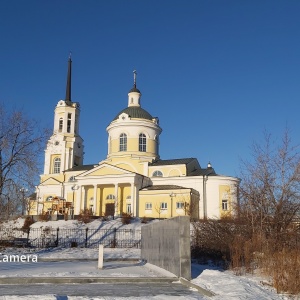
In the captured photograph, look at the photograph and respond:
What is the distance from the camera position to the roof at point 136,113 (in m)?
52.9

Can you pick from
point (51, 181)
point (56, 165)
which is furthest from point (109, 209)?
point (56, 165)

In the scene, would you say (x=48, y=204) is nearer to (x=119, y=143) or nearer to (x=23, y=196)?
(x=119, y=143)

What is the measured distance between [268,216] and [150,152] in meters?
35.6

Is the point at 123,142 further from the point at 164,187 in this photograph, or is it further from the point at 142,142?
the point at 164,187

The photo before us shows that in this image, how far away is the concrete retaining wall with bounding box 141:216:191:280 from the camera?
11648mm

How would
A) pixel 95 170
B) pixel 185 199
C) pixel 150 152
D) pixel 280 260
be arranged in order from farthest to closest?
1. pixel 150 152
2. pixel 95 170
3. pixel 185 199
4. pixel 280 260

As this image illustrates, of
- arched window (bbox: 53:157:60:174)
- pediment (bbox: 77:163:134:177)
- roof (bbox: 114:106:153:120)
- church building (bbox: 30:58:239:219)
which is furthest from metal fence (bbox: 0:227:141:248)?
roof (bbox: 114:106:153:120)

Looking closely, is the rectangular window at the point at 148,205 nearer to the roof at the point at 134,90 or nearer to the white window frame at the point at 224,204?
the white window frame at the point at 224,204

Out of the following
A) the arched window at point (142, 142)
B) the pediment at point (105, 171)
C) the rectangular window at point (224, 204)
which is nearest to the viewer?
the rectangular window at point (224, 204)

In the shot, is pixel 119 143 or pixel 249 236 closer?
pixel 249 236

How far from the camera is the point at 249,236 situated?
1681cm

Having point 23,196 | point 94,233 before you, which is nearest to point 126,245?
point 94,233

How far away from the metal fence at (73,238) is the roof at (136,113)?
2429cm

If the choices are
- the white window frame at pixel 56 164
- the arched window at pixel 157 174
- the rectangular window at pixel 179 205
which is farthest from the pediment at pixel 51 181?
the rectangular window at pixel 179 205
